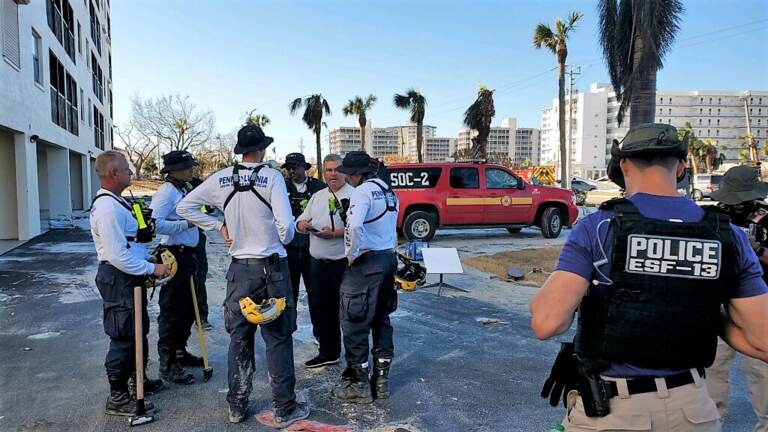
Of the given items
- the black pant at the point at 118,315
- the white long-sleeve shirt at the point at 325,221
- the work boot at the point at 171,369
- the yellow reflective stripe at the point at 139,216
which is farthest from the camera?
the white long-sleeve shirt at the point at 325,221

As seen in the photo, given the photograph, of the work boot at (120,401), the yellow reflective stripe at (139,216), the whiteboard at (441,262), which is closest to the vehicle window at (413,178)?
the whiteboard at (441,262)

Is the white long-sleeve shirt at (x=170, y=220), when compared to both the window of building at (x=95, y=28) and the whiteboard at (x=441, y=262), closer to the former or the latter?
the whiteboard at (x=441, y=262)

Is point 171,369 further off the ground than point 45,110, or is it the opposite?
point 45,110

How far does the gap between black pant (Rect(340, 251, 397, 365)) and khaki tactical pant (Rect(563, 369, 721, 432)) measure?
7.51 ft

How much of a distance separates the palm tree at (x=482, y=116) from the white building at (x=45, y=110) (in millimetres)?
19975

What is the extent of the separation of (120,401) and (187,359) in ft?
3.06

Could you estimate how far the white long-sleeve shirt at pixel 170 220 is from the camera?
4277mm

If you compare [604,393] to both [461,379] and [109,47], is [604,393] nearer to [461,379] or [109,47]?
[461,379]

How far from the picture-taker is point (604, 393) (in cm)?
178

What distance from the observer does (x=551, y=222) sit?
1380cm

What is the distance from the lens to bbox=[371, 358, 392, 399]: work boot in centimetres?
396

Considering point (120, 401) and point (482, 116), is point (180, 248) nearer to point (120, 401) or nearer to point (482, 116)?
point (120, 401)

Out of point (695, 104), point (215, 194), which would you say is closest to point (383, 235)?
point (215, 194)

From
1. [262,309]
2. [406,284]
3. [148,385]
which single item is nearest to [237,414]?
[262,309]
